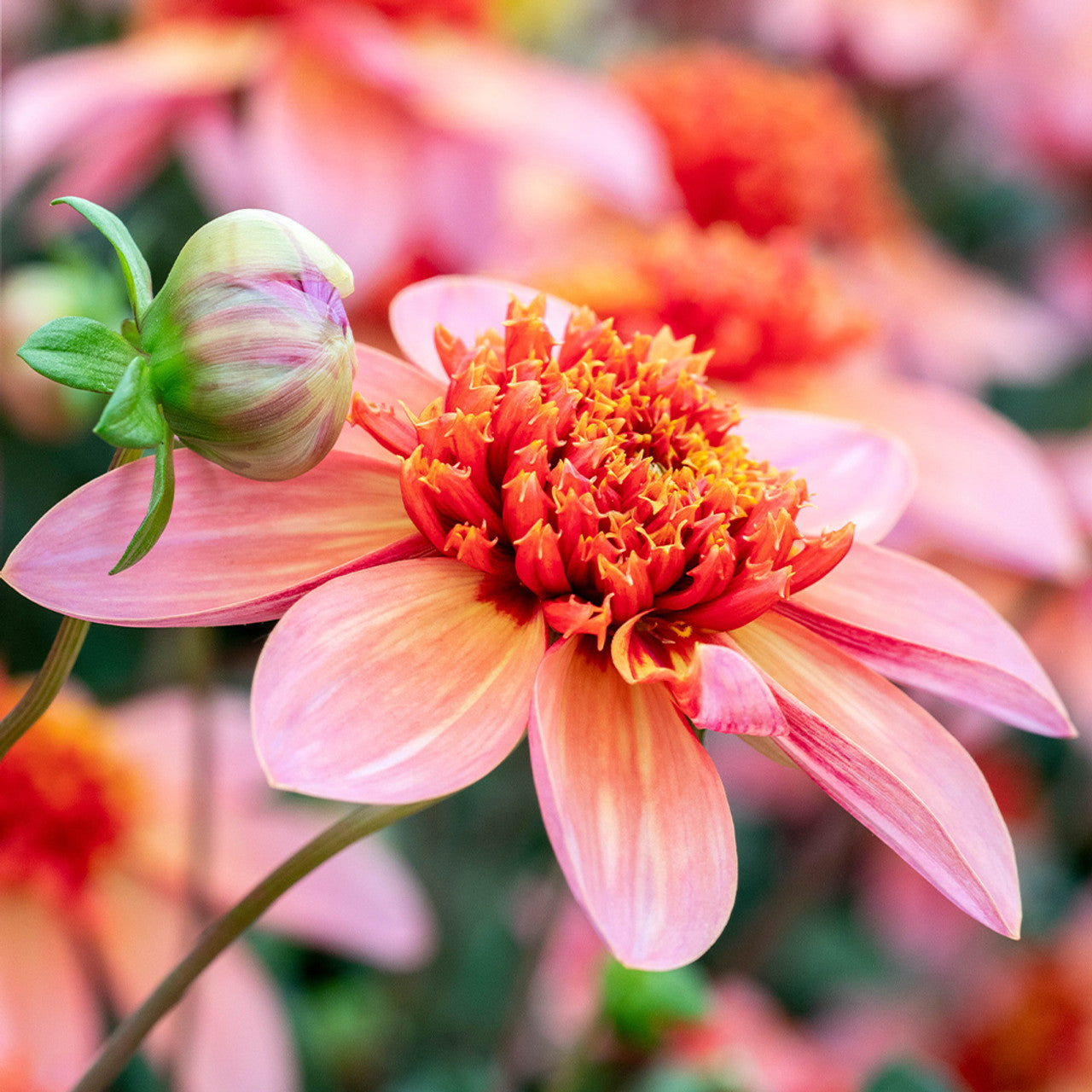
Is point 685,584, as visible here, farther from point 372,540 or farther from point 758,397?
point 758,397

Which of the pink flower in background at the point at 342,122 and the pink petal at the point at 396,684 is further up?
the pink petal at the point at 396,684

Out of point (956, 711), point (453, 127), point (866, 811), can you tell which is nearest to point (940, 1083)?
point (956, 711)

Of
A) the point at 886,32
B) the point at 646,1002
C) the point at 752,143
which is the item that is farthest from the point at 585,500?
the point at 886,32

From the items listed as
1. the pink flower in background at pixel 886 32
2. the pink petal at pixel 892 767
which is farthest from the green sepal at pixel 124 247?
the pink flower in background at pixel 886 32

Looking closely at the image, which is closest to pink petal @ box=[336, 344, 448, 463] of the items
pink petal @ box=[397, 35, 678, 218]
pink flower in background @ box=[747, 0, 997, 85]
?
pink petal @ box=[397, 35, 678, 218]

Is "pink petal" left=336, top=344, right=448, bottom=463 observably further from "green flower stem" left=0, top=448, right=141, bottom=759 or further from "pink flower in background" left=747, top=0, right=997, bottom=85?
"pink flower in background" left=747, top=0, right=997, bottom=85

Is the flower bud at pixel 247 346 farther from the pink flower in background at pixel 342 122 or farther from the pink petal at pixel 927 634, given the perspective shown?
the pink flower in background at pixel 342 122
